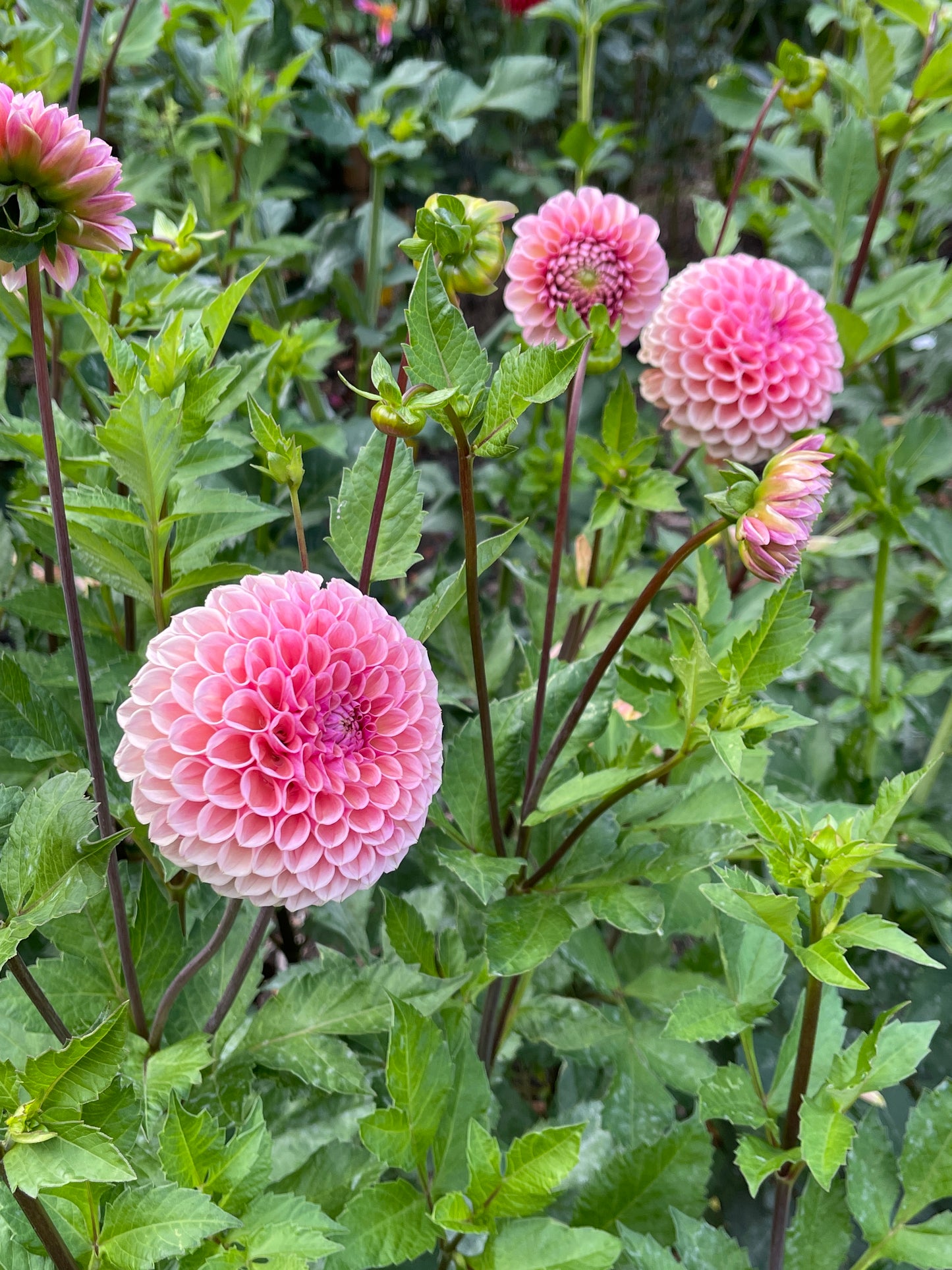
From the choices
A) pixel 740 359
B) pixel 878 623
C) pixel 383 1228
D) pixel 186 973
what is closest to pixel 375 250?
→ pixel 740 359

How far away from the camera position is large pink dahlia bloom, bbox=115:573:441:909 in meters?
0.43

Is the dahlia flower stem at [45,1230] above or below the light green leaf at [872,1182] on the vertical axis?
above

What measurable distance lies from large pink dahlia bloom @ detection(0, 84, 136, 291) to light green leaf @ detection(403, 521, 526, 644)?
0.69ft

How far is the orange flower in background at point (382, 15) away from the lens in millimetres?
1629

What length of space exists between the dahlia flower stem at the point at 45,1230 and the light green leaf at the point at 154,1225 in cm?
1

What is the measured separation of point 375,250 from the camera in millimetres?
1246

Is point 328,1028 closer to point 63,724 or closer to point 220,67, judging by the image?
point 63,724

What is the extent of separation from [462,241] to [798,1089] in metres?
0.47

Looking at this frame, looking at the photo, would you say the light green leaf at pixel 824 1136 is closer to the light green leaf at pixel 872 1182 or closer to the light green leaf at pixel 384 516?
the light green leaf at pixel 872 1182

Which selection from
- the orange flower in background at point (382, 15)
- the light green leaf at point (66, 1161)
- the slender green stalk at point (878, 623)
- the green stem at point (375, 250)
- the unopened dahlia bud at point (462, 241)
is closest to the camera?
the light green leaf at point (66, 1161)

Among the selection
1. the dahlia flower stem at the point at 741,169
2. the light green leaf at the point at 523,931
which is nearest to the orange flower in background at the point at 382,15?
the dahlia flower stem at the point at 741,169

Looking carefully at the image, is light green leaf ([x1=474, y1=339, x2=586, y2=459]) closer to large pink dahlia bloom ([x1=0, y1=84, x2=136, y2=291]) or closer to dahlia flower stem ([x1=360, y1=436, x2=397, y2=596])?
dahlia flower stem ([x1=360, y1=436, x2=397, y2=596])

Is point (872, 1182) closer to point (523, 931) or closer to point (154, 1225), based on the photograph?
point (523, 931)

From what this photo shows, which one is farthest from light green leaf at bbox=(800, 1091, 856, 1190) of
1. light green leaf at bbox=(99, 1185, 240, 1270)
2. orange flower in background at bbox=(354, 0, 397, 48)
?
orange flower in background at bbox=(354, 0, 397, 48)
